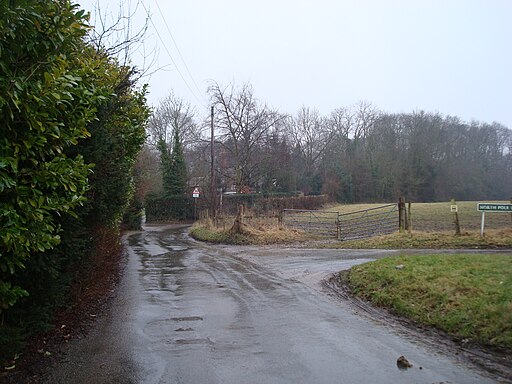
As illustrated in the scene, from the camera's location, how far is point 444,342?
5.89 m

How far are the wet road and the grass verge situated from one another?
75cm

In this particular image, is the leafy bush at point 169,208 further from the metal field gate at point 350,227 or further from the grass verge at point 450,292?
the grass verge at point 450,292

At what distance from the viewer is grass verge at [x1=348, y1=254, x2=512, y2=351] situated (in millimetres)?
5991

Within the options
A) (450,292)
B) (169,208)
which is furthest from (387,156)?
(450,292)

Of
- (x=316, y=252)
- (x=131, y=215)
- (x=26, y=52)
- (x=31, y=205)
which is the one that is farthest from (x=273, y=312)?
(x=131, y=215)

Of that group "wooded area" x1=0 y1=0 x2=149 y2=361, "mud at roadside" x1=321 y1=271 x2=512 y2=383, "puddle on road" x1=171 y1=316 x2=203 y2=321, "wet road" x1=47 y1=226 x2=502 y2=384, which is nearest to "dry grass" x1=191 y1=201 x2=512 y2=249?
"wet road" x1=47 y1=226 x2=502 y2=384

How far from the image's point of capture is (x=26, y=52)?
13.2ft

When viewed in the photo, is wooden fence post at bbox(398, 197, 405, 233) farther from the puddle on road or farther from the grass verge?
the puddle on road

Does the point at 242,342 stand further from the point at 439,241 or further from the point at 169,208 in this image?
the point at 169,208

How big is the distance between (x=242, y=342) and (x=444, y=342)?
2730 millimetres

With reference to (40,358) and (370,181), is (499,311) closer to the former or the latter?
(40,358)

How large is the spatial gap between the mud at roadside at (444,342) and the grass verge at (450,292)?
0.13 metres

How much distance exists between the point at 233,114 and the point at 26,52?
4063cm

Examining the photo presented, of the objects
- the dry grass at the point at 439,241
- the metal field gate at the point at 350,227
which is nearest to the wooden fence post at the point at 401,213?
the dry grass at the point at 439,241
